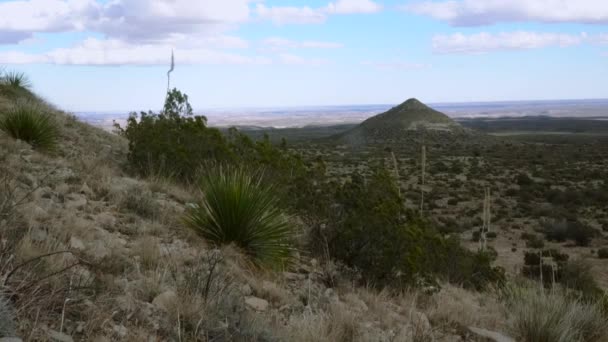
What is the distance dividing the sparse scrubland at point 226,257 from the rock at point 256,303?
20mm

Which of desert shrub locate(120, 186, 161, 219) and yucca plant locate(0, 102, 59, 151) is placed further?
yucca plant locate(0, 102, 59, 151)

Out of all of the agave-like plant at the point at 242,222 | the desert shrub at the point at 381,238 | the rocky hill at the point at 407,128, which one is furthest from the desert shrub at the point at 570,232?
the rocky hill at the point at 407,128

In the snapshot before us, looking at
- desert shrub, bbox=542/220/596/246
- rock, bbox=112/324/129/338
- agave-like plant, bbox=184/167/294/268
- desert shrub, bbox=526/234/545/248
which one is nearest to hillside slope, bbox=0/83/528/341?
rock, bbox=112/324/129/338

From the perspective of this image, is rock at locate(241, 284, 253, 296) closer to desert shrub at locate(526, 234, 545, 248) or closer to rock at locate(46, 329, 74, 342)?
rock at locate(46, 329, 74, 342)

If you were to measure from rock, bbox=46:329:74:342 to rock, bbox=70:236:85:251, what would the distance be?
5.48 ft

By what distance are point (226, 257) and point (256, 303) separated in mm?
935

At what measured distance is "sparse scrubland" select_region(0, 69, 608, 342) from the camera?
4.03m

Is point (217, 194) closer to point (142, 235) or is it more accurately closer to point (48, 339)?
point (142, 235)

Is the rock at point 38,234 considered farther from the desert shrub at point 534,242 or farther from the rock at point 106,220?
the desert shrub at point 534,242

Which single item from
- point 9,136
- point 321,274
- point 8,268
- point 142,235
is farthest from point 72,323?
point 9,136

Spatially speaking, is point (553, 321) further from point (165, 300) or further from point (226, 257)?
point (165, 300)

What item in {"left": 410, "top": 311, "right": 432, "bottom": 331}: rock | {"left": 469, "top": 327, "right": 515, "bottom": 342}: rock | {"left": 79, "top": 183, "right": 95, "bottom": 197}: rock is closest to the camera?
{"left": 410, "top": 311, "right": 432, "bottom": 331}: rock

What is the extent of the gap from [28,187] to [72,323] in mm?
4227

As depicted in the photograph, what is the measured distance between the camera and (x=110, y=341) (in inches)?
137
